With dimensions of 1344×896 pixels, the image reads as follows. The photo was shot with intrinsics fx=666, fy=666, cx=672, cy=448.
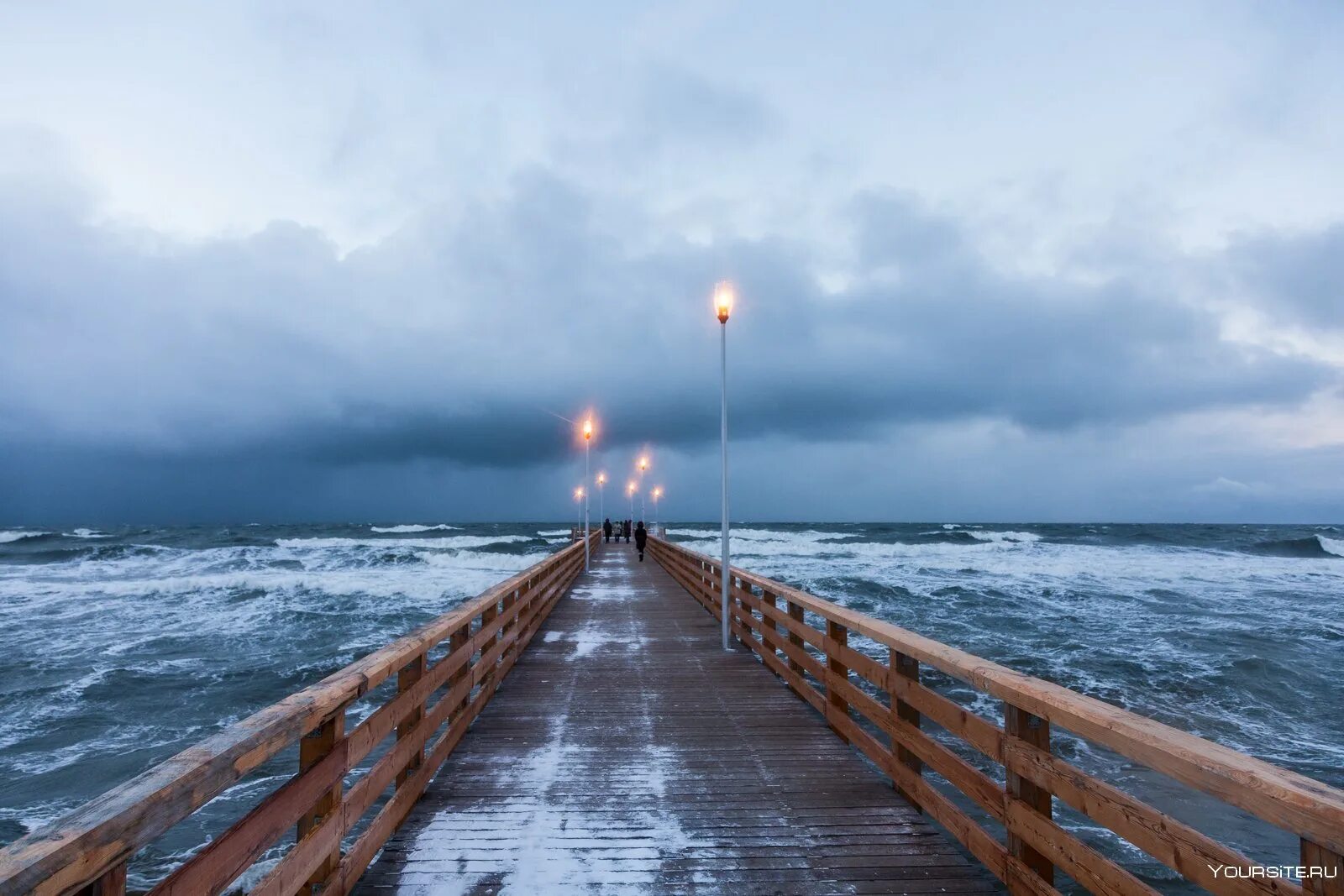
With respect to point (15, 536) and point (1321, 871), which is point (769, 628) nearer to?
point (1321, 871)

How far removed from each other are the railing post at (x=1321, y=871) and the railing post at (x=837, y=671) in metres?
3.52

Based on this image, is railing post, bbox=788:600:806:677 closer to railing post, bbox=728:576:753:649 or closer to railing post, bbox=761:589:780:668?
railing post, bbox=761:589:780:668

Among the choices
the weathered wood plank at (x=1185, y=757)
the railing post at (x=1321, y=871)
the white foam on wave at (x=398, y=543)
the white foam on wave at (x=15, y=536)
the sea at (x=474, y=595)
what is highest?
the weathered wood plank at (x=1185, y=757)

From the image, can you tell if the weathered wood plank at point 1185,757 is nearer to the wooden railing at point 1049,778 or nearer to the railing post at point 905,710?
the wooden railing at point 1049,778

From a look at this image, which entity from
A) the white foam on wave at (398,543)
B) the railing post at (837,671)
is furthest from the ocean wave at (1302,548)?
the white foam on wave at (398,543)

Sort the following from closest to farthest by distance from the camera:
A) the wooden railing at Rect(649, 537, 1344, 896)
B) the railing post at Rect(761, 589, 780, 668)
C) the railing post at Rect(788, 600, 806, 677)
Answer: the wooden railing at Rect(649, 537, 1344, 896) → the railing post at Rect(788, 600, 806, 677) → the railing post at Rect(761, 589, 780, 668)

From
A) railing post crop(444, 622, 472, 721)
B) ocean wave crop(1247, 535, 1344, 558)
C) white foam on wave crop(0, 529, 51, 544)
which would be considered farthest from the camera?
white foam on wave crop(0, 529, 51, 544)

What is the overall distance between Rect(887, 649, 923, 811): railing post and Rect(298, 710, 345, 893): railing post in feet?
10.1

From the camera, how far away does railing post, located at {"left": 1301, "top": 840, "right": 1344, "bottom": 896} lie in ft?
5.48

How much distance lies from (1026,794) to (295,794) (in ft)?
10.1

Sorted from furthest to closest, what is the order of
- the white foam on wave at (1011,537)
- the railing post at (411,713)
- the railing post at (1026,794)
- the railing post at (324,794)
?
the white foam on wave at (1011,537) → the railing post at (411,713) → the railing post at (1026,794) → the railing post at (324,794)

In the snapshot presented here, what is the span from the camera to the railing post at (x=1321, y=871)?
1.67m

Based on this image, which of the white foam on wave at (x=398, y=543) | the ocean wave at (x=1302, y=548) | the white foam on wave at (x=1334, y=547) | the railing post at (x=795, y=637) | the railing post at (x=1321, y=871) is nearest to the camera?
the railing post at (x=1321, y=871)

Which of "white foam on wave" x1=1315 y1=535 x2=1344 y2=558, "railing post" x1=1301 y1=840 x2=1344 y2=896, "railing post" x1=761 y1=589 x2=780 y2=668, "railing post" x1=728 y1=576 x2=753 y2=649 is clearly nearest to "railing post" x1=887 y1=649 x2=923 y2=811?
"railing post" x1=1301 y1=840 x2=1344 y2=896
